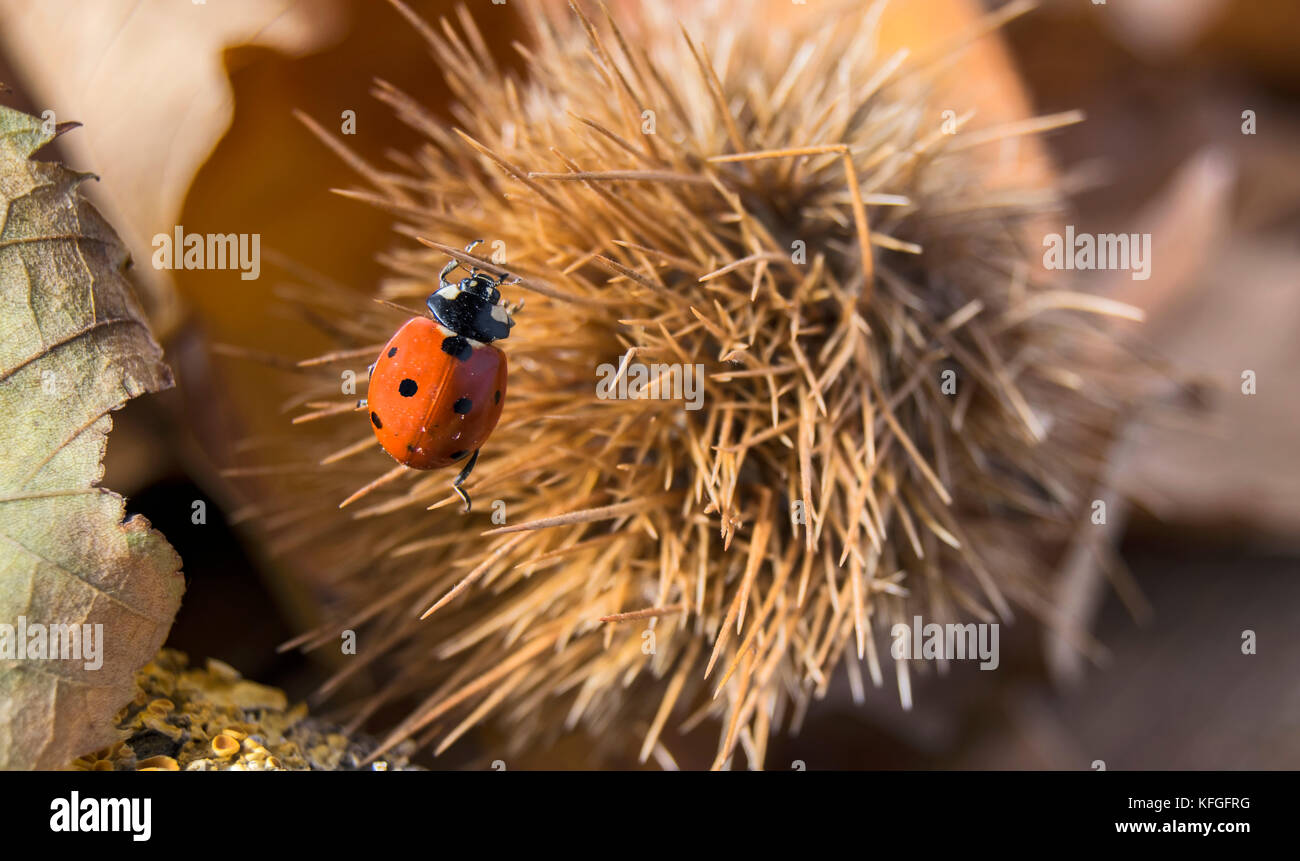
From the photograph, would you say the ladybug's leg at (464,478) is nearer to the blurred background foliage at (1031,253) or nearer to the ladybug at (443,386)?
the ladybug at (443,386)

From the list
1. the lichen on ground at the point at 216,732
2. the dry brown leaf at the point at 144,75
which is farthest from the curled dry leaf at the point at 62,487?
the dry brown leaf at the point at 144,75

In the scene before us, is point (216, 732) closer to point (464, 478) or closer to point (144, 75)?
point (464, 478)

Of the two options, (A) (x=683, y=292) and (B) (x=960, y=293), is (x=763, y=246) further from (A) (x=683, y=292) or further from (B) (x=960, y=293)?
(B) (x=960, y=293)

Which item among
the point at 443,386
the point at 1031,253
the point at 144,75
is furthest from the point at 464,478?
the point at 1031,253
